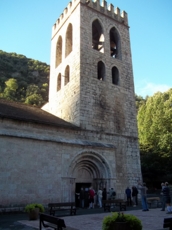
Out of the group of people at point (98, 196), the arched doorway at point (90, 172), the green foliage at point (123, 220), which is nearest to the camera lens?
the green foliage at point (123, 220)

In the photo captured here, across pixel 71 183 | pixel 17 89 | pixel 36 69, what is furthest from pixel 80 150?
pixel 36 69

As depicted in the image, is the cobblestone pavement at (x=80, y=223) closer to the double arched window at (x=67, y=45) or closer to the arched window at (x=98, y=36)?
the arched window at (x=98, y=36)

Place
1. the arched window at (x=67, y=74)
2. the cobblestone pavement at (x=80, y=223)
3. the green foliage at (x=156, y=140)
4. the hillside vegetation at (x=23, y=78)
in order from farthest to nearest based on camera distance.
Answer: the hillside vegetation at (x=23, y=78)
the green foliage at (x=156, y=140)
the arched window at (x=67, y=74)
the cobblestone pavement at (x=80, y=223)

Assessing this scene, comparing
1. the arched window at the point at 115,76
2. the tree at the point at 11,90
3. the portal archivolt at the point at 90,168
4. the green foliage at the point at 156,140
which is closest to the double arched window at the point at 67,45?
the arched window at the point at 115,76

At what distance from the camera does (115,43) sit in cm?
2088

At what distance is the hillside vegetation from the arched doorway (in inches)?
1618

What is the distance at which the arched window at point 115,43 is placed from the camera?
66.3 feet

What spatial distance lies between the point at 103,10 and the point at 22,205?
18023 millimetres

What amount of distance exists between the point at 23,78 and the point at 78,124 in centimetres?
5867

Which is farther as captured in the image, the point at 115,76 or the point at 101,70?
the point at 115,76

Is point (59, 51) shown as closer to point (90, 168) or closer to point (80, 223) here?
point (90, 168)

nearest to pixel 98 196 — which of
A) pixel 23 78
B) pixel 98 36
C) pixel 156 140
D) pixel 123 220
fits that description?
pixel 123 220

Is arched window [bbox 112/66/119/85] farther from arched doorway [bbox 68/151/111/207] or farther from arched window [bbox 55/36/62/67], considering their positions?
arched doorway [bbox 68/151/111/207]

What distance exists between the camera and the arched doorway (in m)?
14.4
